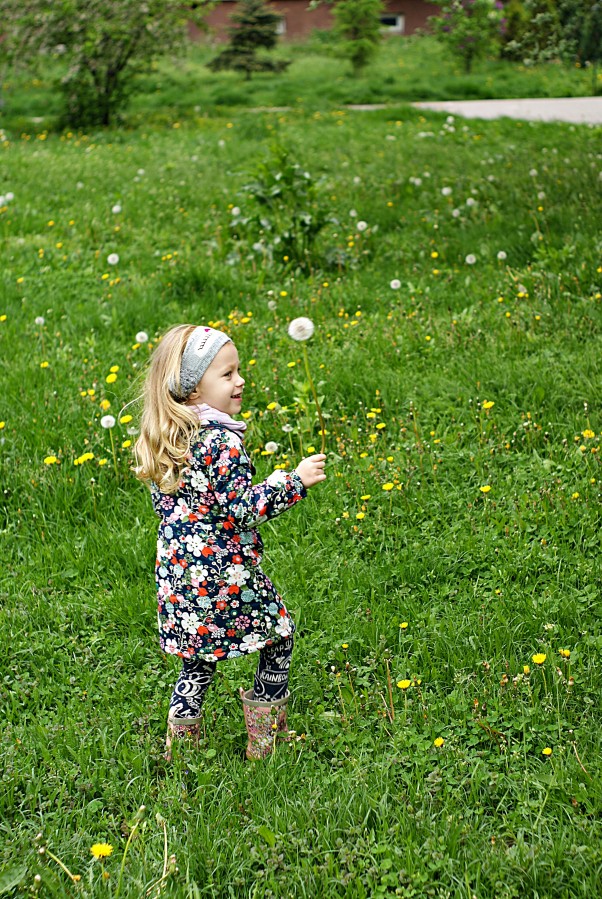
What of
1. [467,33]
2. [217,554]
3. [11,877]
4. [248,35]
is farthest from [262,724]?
[248,35]

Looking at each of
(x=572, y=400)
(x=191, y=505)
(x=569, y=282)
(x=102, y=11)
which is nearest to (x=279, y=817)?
(x=191, y=505)

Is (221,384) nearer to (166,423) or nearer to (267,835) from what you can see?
(166,423)

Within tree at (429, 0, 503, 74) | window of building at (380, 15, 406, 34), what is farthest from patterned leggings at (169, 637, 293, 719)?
window of building at (380, 15, 406, 34)

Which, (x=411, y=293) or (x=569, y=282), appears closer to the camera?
(x=569, y=282)

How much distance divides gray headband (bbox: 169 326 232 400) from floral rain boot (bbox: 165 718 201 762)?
1015 mm

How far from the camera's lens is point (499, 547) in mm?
3611

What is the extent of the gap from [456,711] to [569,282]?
131 inches

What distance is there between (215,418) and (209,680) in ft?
2.76

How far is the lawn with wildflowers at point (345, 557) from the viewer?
2465 millimetres

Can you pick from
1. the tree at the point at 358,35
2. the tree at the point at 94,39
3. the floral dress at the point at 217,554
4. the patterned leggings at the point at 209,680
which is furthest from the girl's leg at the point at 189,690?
the tree at the point at 358,35

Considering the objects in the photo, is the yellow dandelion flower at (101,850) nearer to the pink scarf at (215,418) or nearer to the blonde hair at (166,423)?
the blonde hair at (166,423)

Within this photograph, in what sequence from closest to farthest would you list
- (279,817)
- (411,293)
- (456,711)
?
(279,817) → (456,711) → (411,293)

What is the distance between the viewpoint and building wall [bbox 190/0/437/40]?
1062 inches

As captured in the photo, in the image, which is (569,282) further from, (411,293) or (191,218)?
(191,218)
